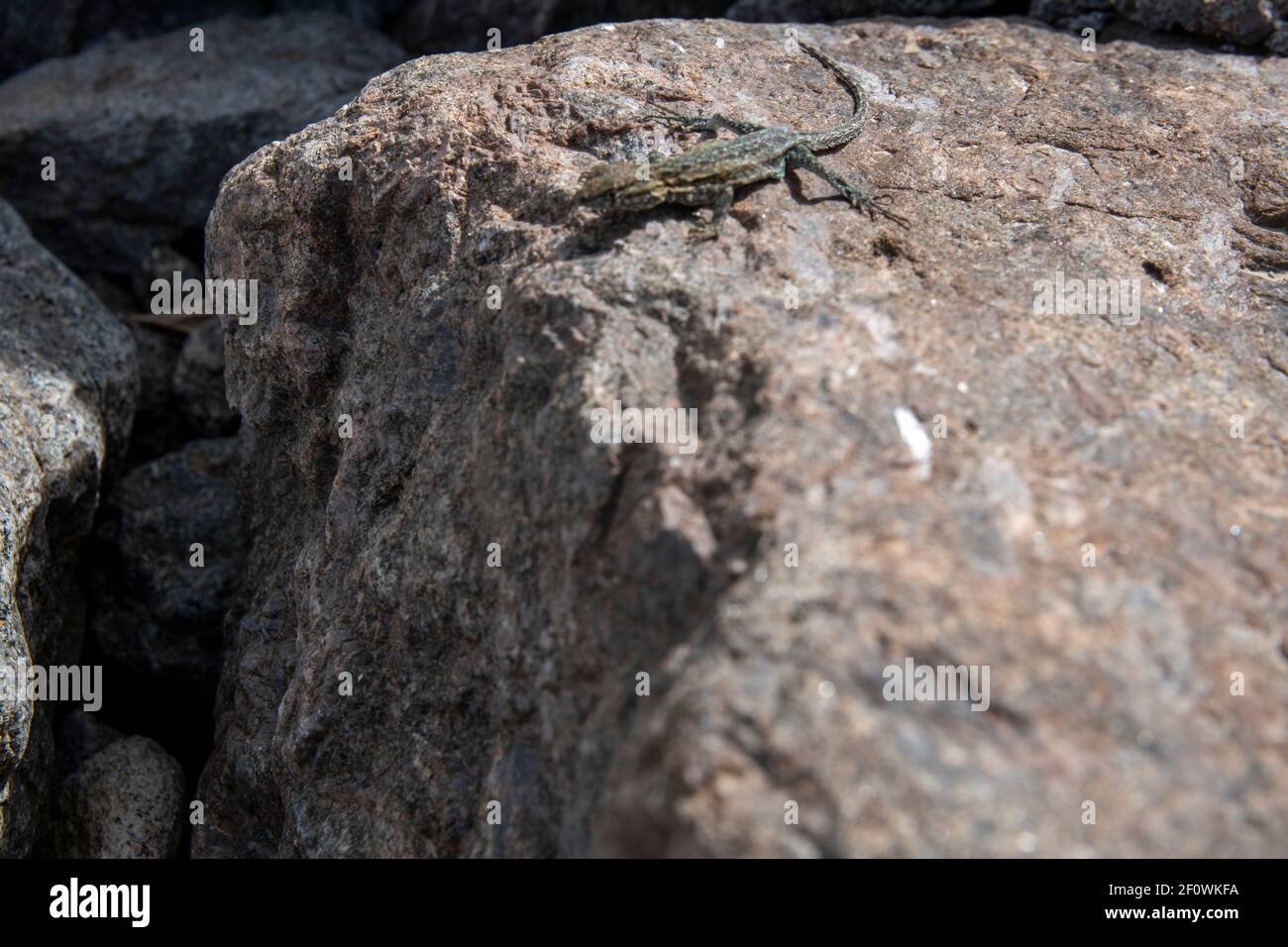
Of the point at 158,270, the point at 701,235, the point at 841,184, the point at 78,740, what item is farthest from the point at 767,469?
the point at 158,270

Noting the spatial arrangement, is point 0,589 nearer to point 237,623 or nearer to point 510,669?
point 237,623

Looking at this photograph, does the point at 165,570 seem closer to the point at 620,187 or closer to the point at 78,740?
the point at 78,740

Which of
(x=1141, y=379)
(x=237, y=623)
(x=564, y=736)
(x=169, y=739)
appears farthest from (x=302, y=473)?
(x=1141, y=379)

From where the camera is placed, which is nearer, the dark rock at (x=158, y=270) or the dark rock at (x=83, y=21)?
the dark rock at (x=158, y=270)

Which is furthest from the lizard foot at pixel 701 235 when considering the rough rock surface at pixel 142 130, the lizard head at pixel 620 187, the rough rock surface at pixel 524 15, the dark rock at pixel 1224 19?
the rough rock surface at pixel 142 130

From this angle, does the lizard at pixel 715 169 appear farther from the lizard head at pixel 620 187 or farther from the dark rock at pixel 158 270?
the dark rock at pixel 158 270

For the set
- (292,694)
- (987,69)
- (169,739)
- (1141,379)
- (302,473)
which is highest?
(987,69)
